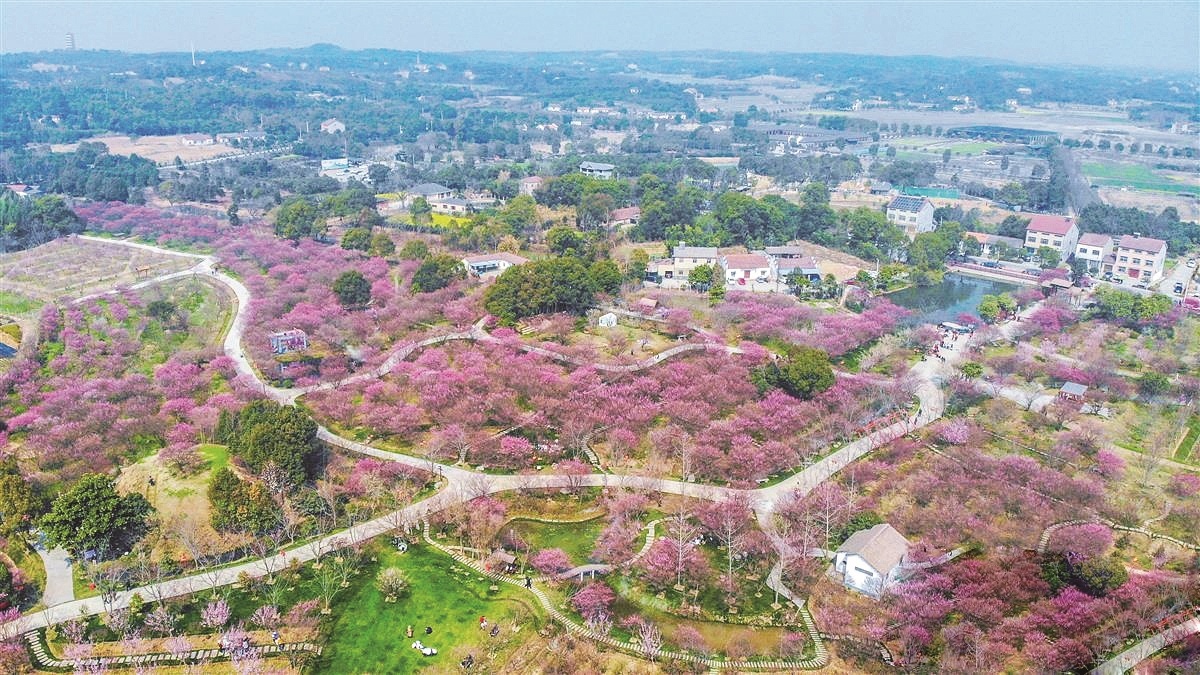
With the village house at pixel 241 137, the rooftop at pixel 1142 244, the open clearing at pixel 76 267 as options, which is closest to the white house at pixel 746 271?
the rooftop at pixel 1142 244

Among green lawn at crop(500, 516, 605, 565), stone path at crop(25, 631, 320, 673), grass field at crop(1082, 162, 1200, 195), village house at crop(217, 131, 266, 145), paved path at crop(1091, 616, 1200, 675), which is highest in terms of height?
grass field at crop(1082, 162, 1200, 195)

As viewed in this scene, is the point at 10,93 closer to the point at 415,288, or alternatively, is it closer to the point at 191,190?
the point at 191,190

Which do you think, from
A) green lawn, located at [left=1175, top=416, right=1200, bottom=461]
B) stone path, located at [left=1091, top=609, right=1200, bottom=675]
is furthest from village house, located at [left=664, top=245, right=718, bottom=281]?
stone path, located at [left=1091, top=609, right=1200, bottom=675]

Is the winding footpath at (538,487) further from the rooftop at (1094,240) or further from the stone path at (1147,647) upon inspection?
the rooftop at (1094,240)

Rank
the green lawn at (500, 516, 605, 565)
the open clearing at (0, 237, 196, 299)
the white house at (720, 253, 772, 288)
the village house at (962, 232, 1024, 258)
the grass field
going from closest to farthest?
the green lawn at (500, 516, 605, 565) < the open clearing at (0, 237, 196, 299) < the white house at (720, 253, 772, 288) < the village house at (962, 232, 1024, 258) < the grass field

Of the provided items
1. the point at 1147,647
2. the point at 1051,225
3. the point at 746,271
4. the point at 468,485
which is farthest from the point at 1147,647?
the point at 1051,225

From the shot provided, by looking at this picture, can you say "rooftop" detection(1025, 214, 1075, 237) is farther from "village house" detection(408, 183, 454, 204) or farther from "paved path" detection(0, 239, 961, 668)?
"village house" detection(408, 183, 454, 204)
